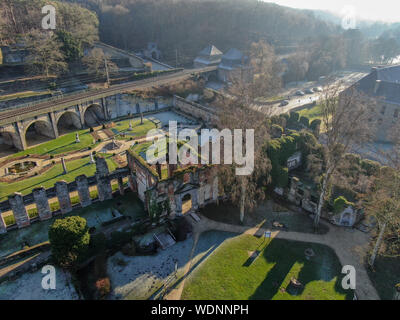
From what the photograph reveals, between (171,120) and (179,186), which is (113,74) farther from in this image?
(179,186)

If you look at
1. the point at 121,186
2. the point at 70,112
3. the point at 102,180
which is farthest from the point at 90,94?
the point at 102,180

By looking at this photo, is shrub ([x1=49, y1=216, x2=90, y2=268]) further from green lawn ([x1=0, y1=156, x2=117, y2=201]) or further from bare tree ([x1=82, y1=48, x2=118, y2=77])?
bare tree ([x1=82, y1=48, x2=118, y2=77])

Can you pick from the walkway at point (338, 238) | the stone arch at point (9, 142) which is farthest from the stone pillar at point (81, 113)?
the walkway at point (338, 238)

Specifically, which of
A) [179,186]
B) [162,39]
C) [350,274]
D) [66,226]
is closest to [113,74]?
[162,39]

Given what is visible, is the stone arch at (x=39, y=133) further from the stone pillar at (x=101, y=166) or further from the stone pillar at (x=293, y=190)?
the stone pillar at (x=293, y=190)

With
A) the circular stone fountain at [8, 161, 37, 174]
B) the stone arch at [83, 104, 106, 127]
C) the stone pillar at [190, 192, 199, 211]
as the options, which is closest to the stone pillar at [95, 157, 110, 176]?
the stone pillar at [190, 192, 199, 211]
